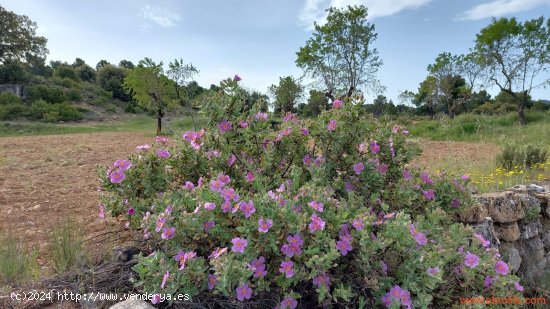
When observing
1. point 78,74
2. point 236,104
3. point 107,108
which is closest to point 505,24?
point 236,104

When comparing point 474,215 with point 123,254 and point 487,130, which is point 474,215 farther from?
point 487,130

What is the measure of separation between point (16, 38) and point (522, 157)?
32.5m

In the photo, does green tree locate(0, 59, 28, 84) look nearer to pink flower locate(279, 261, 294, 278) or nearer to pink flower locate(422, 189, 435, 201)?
pink flower locate(422, 189, 435, 201)

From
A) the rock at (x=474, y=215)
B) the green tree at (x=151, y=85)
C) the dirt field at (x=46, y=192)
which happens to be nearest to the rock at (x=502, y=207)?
the rock at (x=474, y=215)

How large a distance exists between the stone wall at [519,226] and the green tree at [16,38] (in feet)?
108

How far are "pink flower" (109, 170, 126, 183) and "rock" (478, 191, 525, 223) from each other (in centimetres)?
257

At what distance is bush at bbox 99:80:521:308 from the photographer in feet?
5.30

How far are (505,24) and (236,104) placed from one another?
63.2 feet

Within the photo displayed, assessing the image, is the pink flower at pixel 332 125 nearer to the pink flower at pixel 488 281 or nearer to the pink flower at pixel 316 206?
the pink flower at pixel 316 206

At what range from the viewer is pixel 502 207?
3.05m

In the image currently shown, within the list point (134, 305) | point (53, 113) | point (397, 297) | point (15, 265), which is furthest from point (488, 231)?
point (53, 113)

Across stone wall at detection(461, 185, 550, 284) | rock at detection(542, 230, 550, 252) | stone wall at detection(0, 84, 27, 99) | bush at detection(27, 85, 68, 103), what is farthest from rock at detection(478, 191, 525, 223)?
stone wall at detection(0, 84, 27, 99)

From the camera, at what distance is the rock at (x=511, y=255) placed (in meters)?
2.85

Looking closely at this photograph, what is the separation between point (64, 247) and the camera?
2.37m
